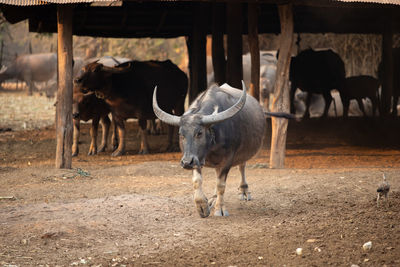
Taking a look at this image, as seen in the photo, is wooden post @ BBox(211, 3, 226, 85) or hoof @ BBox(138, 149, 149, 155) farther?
wooden post @ BBox(211, 3, 226, 85)

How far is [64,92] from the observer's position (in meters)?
11.5

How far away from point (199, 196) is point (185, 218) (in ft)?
1.72

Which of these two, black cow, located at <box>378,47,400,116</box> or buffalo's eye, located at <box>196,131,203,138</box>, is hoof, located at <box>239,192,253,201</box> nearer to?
buffalo's eye, located at <box>196,131,203,138</box>

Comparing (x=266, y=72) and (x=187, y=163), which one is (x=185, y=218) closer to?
(x=187, y=163)

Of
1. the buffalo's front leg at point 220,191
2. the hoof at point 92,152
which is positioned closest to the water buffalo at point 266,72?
the hoof at point 92,152

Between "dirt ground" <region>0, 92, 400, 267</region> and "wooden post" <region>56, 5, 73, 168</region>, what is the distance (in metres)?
0.39

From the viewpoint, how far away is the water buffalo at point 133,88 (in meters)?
14.1

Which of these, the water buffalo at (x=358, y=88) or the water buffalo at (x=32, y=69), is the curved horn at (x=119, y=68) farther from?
the water buffalo at (x=32, y=69)

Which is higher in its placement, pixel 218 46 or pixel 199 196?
pixel 218 46

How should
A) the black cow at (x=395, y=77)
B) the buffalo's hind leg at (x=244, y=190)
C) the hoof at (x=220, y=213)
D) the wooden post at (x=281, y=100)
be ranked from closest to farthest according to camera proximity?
the hoof at (x=220, y=213)
the buffalo's hind leg at (x=244, y=190)
the wooden post at (x=281, y=100)
the black cow at (x=395, y=77)

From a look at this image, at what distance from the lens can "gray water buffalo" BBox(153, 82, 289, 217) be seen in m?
7.35

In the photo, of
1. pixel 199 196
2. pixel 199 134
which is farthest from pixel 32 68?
pixel 199 196

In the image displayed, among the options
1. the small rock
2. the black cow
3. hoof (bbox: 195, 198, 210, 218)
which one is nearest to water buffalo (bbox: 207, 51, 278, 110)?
the black cow

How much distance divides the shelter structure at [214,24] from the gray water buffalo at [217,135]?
3.24 meters
